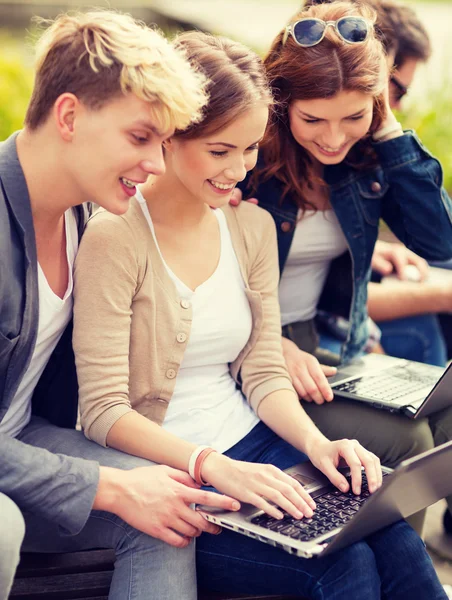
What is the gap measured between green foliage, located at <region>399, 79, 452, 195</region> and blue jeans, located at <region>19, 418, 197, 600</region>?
2829 mm

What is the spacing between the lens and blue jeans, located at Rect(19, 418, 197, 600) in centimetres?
176

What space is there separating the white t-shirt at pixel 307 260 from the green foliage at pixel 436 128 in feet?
5.45

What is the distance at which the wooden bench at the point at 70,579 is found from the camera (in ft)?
6.32

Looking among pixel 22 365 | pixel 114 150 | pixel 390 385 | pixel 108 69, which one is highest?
pixel 108 69

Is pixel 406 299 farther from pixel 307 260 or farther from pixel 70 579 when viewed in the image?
pixel 70 579

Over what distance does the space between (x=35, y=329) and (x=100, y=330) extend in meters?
0.17

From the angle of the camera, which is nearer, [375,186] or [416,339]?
[375,186]

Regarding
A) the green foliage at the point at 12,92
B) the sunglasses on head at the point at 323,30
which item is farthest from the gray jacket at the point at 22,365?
the green foliage at the point at 12,92

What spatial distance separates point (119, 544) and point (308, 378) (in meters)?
0.83

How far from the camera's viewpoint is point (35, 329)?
1869 mm

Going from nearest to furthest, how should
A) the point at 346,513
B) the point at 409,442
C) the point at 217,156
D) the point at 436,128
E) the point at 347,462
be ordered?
the point at 346,513
the point at 347,462
the point at 217,156
the point at 409,442
the point at 436,128

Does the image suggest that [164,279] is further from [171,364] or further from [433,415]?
[433,415]

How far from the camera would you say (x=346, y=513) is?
1.86m

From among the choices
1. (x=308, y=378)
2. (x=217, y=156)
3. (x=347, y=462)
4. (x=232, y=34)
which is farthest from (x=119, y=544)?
(x=232, y=34)
